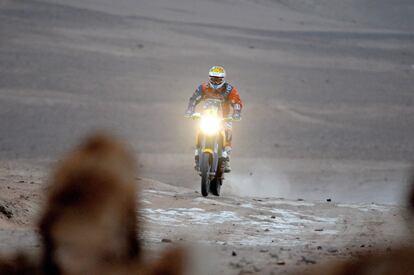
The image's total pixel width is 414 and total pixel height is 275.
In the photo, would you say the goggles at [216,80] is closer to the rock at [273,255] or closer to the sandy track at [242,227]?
the sandy track at [242,227]

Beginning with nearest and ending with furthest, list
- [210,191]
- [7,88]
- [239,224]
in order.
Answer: [239,224] < [210,191] < [7,88]

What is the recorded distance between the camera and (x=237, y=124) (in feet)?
76.6

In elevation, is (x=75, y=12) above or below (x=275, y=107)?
above

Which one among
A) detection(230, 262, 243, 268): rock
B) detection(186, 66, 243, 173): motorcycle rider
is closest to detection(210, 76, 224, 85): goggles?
detection(186, 66, 243, 173): motorcycle rider

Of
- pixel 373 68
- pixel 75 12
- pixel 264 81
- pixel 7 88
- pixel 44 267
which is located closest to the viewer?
pixel 44 267

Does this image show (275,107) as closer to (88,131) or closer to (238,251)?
(88,131)

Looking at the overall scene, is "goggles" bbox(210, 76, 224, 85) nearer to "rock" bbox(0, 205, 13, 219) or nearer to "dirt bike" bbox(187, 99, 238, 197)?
"dirt bike" bbox(187, 99, 238, 197)

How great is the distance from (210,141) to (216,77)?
0.80 metres

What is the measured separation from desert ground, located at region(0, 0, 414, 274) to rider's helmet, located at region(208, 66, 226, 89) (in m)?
1.35

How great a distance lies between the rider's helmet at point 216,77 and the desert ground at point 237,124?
1354mm

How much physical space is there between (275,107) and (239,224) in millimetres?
14925

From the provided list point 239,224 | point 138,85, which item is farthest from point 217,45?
point 239,224

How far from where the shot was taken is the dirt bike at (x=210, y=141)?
492 inches

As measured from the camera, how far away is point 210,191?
43.1 ft
